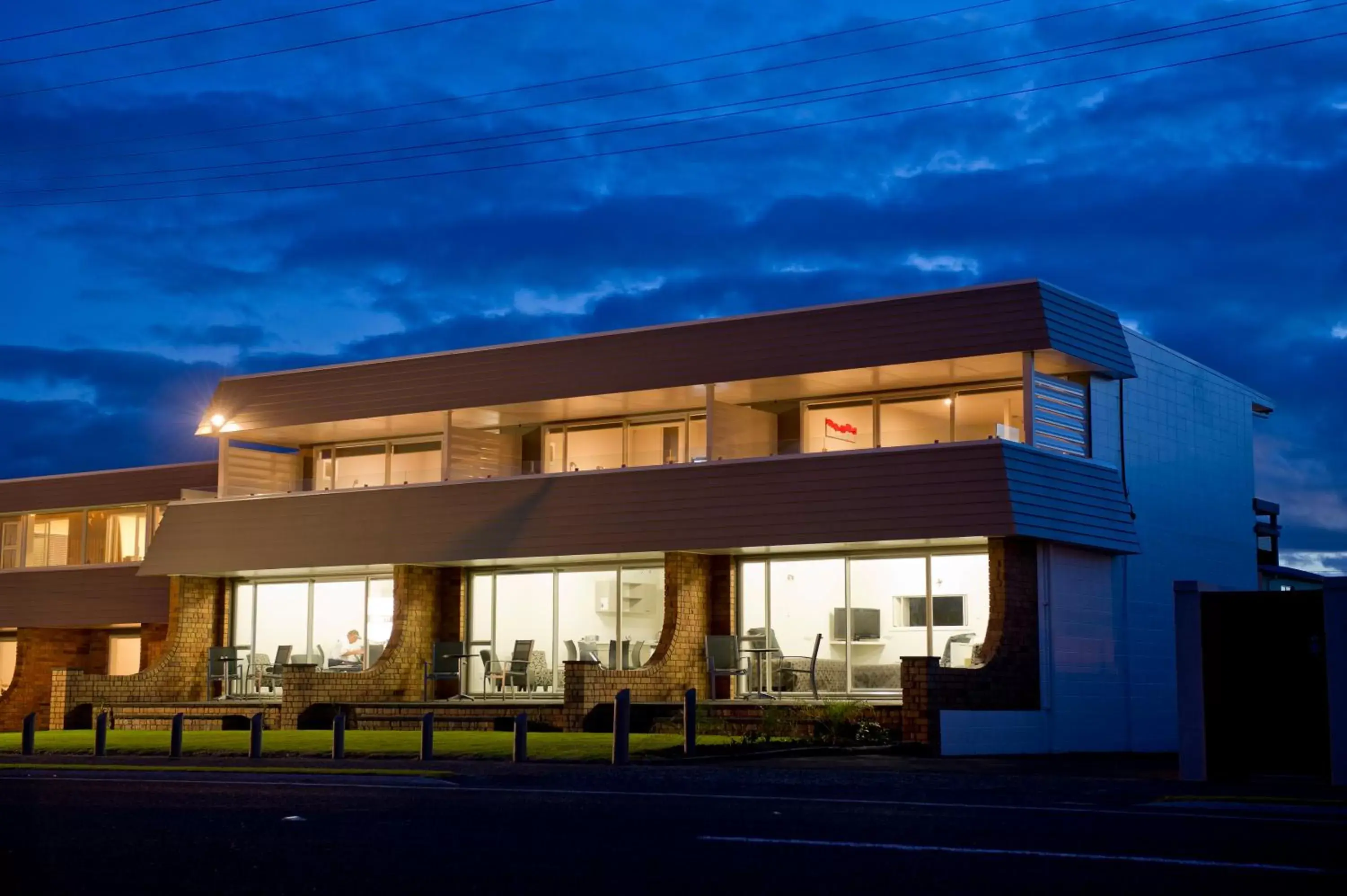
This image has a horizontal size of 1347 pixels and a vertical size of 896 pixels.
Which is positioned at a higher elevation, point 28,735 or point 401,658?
point 401,658

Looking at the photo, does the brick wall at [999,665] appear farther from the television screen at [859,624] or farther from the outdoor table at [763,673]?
the outdoor table at [763,673]

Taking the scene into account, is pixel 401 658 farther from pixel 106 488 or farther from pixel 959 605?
pixel 106 488

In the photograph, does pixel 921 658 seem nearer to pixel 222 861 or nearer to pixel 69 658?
pixel 222 861

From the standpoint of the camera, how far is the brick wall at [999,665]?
21.6 metres

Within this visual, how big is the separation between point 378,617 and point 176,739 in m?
10.2

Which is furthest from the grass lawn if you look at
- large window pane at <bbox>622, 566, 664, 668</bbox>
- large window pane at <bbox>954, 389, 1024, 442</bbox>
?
large window pane at <bbox>954, 389, 1024, 442</bbox>

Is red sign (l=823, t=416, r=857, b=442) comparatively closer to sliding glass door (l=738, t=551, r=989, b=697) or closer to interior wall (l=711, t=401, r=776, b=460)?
interior wall (l=711, t=401, r=776, b=460)

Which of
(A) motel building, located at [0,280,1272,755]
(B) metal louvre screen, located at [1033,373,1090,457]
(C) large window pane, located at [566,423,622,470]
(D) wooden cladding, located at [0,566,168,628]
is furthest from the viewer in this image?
(D) wooden cladding, located at [0,566,168,628]

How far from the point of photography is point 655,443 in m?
28.8

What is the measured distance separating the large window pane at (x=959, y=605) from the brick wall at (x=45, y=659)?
2152cm

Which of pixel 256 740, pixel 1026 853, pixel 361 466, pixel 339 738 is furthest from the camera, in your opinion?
pixel 361 466

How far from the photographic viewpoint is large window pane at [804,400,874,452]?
1049 inches

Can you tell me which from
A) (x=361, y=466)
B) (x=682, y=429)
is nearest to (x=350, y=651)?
(x=361, y=466)

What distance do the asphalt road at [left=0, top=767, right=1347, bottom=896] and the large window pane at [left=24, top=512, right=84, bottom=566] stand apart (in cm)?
2655
